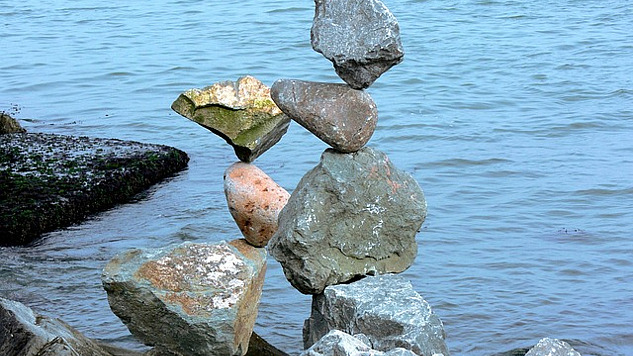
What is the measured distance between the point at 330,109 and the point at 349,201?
0.44 meters

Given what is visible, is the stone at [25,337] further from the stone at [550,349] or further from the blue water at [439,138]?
the stone at [550,349]

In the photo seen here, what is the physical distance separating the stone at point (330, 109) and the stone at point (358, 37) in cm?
10

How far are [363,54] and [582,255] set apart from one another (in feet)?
10.4

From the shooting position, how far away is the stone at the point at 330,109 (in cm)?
471

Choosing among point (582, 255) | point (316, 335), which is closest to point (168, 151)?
point (582, 255)

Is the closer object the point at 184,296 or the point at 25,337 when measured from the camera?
the point at 25,337

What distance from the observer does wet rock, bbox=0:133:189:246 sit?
7.38m

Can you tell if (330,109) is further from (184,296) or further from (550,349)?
(550,349)

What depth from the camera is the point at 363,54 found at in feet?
15.2

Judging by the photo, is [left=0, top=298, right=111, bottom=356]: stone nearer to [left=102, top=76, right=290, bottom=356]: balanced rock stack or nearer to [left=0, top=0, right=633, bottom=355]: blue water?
[left=102, top=76, right=290, bottom=356]: balanced rock stack

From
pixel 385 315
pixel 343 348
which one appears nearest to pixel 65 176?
pixel 385 315

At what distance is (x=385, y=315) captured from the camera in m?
4.34

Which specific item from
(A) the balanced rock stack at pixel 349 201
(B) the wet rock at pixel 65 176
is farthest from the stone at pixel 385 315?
(B) the wet rock at pixel 65 176

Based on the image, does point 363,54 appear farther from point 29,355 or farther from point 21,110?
point 21,110
